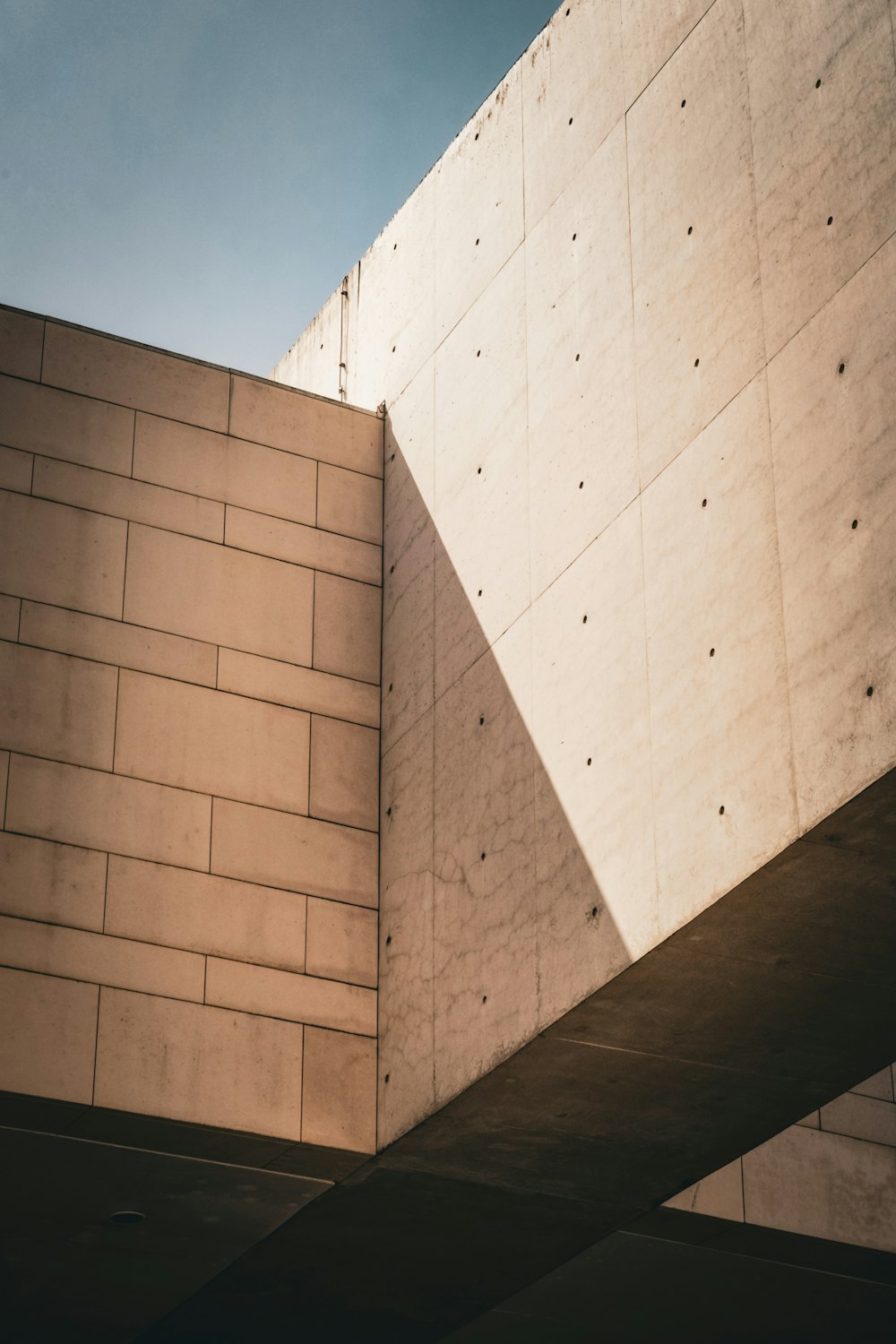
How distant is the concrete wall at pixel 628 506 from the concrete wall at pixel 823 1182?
3.43 meters

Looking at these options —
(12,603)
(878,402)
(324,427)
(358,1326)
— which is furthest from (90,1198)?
(878,402)

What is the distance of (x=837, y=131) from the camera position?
10.6 meters

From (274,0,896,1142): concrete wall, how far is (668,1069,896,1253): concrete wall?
3429 mm

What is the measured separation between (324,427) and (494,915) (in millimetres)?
5876

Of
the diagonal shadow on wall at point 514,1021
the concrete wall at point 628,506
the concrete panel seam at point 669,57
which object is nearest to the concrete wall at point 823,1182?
the diagonal shadow on wall at point 514,1021

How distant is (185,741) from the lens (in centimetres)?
1457

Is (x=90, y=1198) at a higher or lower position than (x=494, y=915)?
lower

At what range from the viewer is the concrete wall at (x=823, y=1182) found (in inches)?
595

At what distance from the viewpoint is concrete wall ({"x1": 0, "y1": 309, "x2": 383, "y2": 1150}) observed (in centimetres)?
1334

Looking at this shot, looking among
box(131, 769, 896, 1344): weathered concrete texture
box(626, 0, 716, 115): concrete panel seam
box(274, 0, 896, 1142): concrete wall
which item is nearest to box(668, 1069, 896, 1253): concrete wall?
box(131, 769, 896, 1344): weathered concrete texture

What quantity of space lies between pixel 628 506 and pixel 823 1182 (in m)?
6.96

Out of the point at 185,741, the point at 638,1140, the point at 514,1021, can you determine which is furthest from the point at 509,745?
the point at 638,1140

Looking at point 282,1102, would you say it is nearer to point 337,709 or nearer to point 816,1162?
point 337,709

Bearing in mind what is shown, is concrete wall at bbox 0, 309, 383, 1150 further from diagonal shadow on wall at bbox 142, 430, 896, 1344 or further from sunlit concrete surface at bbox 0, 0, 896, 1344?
diagonal shadow on wall at bbox 142, 430, 896, 1344
